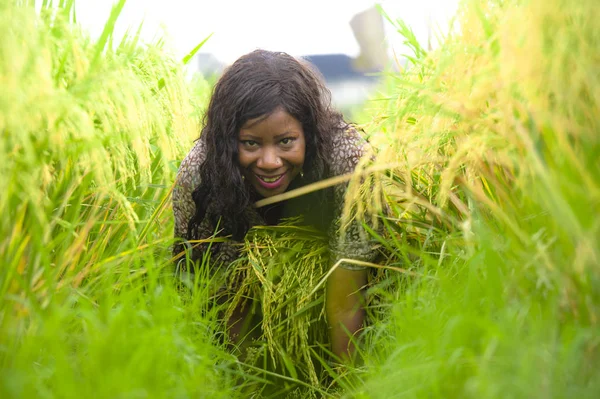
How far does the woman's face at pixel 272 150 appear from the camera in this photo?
228cm

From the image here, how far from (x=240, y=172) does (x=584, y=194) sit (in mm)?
1384

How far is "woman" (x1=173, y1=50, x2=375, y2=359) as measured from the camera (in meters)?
2.30

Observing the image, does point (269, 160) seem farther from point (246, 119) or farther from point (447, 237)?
point (447, 237)

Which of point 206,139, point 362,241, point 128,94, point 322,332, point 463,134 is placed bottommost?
point 322,332

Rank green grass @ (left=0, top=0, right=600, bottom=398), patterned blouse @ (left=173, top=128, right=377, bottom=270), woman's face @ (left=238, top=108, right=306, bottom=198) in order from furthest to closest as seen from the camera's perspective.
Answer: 1. patterned blouse @ (left=173, top=128, right=377, bottom=270)
2. woman's face @ (left=238, top=108, right=306, bottom=198)
3. green grass @ (left=0, top=0, right=600, bottom=398)

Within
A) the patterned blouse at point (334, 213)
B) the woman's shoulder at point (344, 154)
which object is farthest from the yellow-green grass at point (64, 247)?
the woman's shoulder at point (344, 154)

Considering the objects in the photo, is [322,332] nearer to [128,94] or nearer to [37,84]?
[128,94]

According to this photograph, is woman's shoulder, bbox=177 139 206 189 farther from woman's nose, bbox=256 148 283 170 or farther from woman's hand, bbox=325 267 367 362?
woman's hand, bbox=325 267 367 362

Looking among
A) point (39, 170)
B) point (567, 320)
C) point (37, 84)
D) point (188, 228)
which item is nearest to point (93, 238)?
point (188, 228)

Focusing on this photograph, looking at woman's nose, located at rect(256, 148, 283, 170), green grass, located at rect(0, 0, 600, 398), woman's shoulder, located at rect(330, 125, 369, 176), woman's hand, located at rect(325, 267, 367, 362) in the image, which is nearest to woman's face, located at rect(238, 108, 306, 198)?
woman's nose, located at rect(256, 148, 283, 170)

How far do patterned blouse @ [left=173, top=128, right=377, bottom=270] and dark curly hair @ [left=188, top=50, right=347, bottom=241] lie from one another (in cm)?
3

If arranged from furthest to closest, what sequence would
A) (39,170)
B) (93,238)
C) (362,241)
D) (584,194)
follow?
1. (362,241)
2. (93,238)
3. (39,170)
4. (584,194)

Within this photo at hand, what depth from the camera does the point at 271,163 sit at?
89.6 inches

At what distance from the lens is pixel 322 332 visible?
253cm
